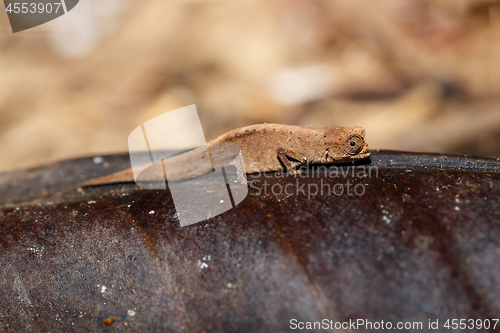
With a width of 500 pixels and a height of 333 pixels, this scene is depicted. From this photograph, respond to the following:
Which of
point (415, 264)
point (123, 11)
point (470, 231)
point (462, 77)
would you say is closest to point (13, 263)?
point (415, 264)

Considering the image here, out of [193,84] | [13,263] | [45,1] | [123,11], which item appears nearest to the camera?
[13,263]

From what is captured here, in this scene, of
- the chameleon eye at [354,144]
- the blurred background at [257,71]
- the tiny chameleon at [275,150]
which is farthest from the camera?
the blurred background at [257,71]

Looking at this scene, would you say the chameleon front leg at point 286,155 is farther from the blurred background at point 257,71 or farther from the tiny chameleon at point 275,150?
the blurred background at point 257,71

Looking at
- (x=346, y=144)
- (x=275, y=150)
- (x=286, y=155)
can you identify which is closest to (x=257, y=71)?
(x=275, y=150)

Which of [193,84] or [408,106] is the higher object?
[193,84]

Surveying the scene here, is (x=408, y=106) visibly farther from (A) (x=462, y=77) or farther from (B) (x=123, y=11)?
(B) (x=123, y=11)

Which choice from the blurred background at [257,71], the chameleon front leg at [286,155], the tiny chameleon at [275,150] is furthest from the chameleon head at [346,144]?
the blurred background at [257,71]

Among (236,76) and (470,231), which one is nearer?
(470,231)
